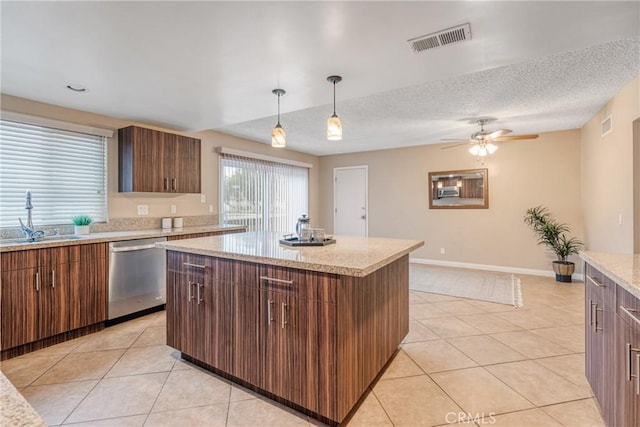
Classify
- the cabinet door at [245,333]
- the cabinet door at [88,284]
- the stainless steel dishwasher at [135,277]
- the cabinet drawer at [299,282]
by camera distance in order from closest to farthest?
1. the cabinet drawer at [299,282]
2. the cabinet door at [245,333]
3. the cabinet door at [88,284]
4. the stainless steel dishwasher at [135,277]

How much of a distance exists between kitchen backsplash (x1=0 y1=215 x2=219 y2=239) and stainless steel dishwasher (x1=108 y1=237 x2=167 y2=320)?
2.12 feet

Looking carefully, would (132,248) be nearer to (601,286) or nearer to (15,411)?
(15,411)

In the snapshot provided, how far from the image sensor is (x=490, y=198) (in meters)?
5.37

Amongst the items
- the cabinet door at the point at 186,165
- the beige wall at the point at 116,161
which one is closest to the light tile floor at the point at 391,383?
the beige wall at the point at 116,161

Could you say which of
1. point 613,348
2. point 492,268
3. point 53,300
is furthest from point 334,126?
point 492,268

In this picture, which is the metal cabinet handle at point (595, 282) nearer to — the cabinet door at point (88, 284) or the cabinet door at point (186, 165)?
the cabinet door at point (88, 284)

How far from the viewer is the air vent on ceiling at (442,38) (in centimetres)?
180

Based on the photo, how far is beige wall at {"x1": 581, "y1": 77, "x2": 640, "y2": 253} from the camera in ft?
9.59

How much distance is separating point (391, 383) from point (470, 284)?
297 cm

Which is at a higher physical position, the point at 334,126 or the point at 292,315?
the point at 334,126

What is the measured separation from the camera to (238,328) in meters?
1.97

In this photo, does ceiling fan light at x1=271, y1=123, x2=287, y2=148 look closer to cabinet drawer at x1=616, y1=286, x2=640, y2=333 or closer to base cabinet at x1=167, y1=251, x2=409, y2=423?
base cabinet at x1=167, y1=251, x2=409, y2=423

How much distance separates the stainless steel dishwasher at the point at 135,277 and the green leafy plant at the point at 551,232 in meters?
5.34

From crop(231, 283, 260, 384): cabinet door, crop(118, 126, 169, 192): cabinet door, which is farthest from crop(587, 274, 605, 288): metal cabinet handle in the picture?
crop(118, 126, 169, 192): cabinet door
